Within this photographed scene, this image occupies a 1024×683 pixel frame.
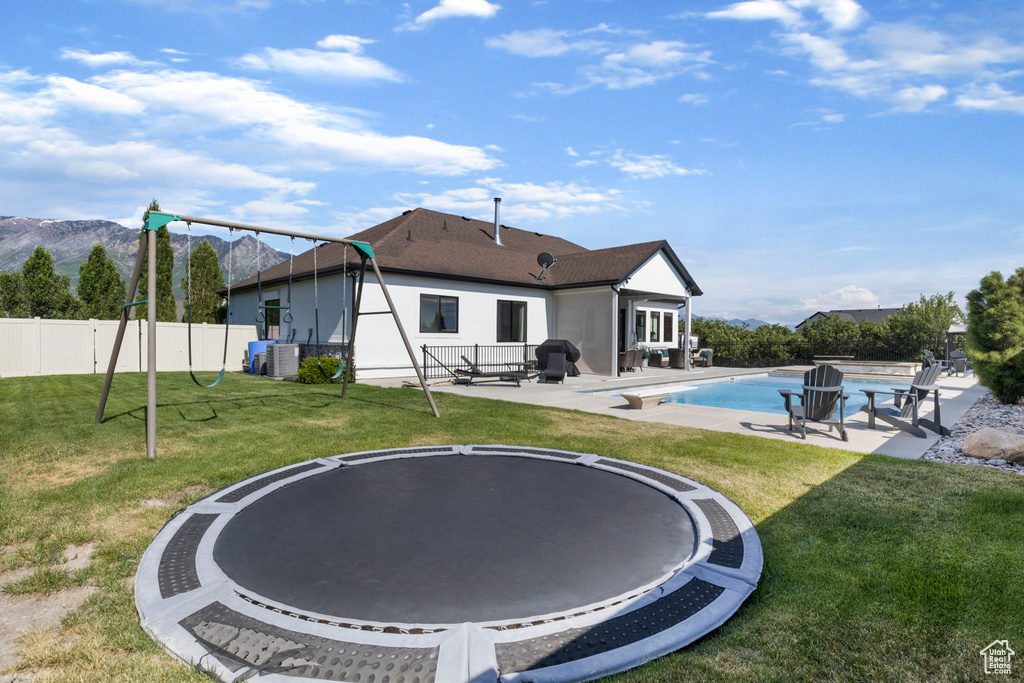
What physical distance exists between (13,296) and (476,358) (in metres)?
24.5

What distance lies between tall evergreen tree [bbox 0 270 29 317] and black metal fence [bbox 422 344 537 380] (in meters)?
22.6

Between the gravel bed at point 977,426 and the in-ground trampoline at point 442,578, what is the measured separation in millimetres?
3906

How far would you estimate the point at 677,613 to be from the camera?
2.49 m

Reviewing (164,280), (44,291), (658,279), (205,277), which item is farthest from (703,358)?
(44,291)

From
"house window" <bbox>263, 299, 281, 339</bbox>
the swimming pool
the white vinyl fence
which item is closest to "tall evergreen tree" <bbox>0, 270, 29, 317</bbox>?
the white vinyl fence

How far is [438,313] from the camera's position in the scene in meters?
16.8

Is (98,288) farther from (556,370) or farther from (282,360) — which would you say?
(556,370)

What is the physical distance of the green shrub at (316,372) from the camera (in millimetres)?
13906

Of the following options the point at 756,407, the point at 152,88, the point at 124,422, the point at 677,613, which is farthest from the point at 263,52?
the point at 756,407

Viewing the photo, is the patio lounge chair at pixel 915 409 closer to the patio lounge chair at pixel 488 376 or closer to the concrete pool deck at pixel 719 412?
the concrete pool deck at pixel 719 412

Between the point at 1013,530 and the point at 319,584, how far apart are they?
479cm

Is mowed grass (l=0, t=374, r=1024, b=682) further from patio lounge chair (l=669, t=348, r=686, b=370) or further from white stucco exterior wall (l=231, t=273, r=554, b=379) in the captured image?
patio lounge chair (l=669, t=348, r=686, b=370)

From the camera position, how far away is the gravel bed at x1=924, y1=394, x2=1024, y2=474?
5852 millimetres

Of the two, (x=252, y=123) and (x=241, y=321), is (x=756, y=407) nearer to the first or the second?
(x=252, y=123)
